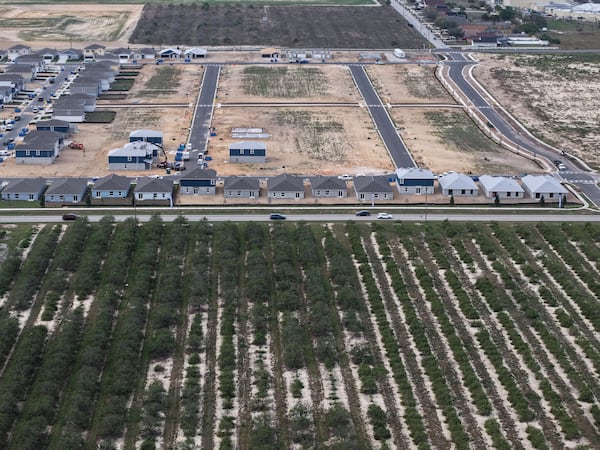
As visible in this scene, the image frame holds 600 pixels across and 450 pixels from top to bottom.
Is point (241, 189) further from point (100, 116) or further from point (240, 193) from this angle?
point (100, 116)

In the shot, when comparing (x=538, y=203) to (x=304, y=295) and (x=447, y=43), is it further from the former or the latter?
(x=447, y=43)

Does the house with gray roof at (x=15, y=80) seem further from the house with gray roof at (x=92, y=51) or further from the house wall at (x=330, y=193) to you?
the house wall at (x=330, y=193)

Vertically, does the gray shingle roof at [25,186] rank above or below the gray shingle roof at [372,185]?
below

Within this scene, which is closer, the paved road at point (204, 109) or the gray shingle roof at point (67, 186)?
the gray shingle roof at point (67, 186)

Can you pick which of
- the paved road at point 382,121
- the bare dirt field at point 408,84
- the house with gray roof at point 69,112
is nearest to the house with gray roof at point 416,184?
the paved road at point 382,121

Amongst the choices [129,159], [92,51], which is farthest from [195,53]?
[129,159]

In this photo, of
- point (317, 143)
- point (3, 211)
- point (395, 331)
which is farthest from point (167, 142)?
point (395, 331)
